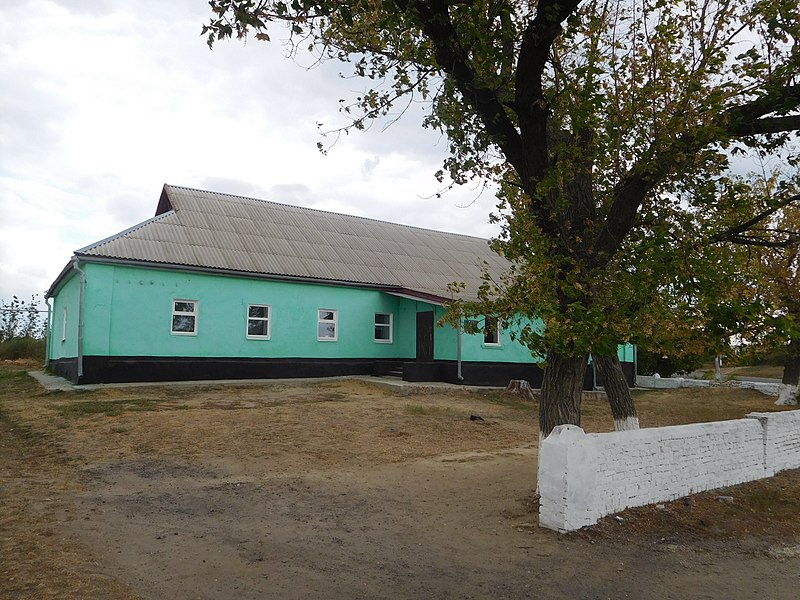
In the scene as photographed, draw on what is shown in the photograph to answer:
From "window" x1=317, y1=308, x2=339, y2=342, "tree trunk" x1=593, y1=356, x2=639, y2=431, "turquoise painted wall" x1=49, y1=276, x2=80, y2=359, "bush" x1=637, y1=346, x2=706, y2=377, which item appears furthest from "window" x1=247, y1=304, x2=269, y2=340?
"bush" x1=637, y1=346, x2=706, y2=377

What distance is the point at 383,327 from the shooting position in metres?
22.9

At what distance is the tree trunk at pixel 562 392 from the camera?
25.9 ft

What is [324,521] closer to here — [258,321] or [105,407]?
[105,407]

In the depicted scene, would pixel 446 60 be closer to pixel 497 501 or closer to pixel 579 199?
pixel 579 199

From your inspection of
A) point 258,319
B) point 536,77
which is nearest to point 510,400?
point 258,319

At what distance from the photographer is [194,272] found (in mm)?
18641

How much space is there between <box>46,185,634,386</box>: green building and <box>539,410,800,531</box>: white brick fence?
7.49 m

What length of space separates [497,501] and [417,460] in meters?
2.63

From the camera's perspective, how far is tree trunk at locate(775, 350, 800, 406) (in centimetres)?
2094

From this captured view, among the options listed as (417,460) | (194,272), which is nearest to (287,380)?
(194,272)

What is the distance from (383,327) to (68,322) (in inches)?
406

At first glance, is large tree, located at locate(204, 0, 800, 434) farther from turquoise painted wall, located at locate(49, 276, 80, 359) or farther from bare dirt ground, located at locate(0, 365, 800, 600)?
turquoise painted wall, located at locate(49, 276, 80, 359)

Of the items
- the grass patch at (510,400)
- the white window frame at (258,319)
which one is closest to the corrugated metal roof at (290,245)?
the white window frame at (258,319)

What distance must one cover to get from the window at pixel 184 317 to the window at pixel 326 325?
415 cm
